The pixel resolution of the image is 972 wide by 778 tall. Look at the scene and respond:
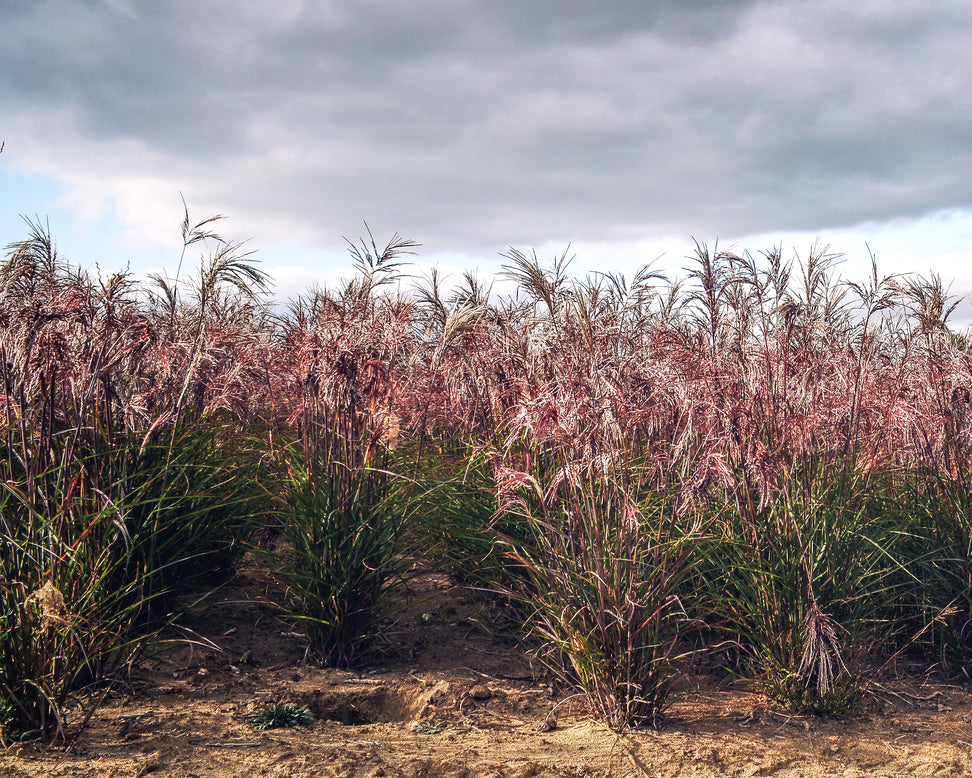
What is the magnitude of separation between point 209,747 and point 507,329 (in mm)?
2928

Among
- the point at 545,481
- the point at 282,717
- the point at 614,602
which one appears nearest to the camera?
the point at 614,602

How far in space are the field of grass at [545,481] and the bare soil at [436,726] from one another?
0.66 feet

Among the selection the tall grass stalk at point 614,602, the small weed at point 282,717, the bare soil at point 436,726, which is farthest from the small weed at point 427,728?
the tall grass stalk at point 614,602

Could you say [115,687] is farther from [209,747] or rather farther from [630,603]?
[630,603]

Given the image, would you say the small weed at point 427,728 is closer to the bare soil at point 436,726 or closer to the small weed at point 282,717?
the bare soil at point 436,726

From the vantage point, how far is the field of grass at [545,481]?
3.93m

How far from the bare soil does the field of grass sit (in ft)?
0.66

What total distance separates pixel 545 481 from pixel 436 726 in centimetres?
165

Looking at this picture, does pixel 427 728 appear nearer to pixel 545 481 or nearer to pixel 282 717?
pixel 282 717

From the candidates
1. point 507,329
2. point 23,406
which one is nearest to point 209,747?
point 23,406

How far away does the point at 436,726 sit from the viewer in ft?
14.2

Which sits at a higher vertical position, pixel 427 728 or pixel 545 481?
pixel 545 481

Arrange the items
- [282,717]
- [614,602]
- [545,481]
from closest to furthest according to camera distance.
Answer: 1. [614,602]
2. [282,717]
3. [545,481]

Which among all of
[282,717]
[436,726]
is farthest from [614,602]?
[282,717]
